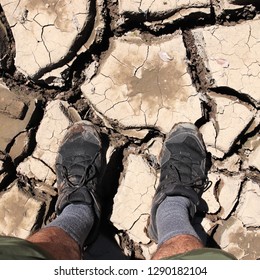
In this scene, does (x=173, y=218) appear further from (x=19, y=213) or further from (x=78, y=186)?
(x=19, y=213)

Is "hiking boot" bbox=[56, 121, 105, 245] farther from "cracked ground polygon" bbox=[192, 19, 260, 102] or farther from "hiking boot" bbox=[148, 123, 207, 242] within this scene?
"cracked ground polygon" bbox=[192, 19, 260, 102]

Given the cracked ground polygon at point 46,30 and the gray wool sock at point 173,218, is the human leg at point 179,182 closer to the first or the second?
the gray wool sock at point 173,218

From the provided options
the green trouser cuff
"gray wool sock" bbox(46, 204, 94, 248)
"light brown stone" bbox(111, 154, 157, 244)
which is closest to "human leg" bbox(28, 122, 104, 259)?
"gray wool sock" bbox(46, 204, 94, 248)

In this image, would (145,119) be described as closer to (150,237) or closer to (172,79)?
(172,79)

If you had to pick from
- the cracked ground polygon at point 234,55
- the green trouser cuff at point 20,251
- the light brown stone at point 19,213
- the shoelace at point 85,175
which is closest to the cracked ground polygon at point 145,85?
the cracked ground polygon at point 234,55

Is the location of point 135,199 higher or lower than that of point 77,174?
lower

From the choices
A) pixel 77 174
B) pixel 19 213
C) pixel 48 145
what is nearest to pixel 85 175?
pixel 77 174

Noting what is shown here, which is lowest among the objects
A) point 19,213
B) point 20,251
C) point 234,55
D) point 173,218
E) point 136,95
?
point 20,251

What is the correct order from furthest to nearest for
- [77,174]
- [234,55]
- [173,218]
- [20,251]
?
[77,174] → [234,55] → [173,218] → [20,251]
